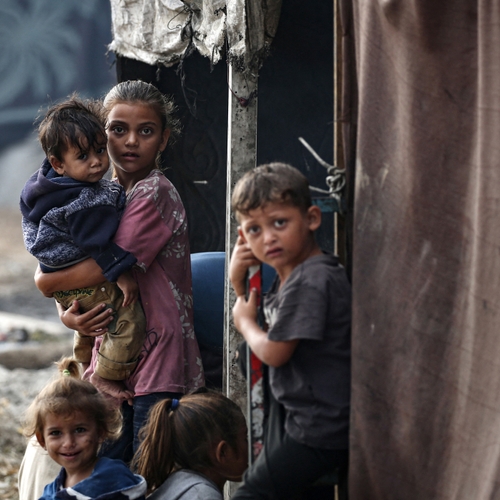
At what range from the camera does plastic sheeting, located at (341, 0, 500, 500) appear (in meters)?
1.96

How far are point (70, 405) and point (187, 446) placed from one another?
421 mm

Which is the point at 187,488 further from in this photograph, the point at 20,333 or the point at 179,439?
the point at 20,333

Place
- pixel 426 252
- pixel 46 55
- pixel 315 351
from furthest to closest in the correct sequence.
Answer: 1. pixel 46 55
2. pixel 315 351
3. pixel 426 252

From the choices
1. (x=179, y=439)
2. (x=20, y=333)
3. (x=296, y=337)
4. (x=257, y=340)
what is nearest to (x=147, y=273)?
(x=179, y=439)

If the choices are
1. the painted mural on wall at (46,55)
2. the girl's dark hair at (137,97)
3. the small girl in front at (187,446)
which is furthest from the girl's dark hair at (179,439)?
the painted mural on wall at (46,55)

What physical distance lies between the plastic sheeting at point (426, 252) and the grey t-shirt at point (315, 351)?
7cm

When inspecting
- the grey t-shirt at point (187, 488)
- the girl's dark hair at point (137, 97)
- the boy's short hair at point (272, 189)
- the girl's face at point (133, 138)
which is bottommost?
the grey t-shirt at point (187, 488)

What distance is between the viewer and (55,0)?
8.45m

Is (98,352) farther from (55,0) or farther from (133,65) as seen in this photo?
(55,0)

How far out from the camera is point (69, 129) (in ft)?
9.64

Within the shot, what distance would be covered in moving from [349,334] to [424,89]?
720mm

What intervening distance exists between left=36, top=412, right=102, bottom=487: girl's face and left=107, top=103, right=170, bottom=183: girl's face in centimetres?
108

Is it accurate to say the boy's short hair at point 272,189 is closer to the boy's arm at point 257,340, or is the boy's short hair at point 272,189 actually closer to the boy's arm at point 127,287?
the boy's arm at point 257,340

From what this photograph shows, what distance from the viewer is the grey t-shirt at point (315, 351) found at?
2.12m
